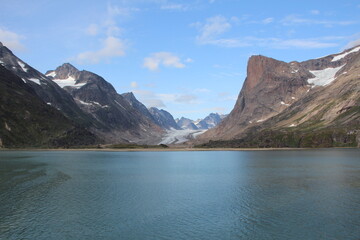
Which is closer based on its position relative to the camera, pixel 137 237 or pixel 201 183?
pixel 137 237

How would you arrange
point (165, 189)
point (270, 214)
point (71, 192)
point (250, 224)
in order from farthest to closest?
point (165, 189), point (71, 192), point (270, 214), point (250, 224)

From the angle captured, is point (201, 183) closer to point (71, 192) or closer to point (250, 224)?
point (71, 192)

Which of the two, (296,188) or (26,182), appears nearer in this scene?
(296,188)

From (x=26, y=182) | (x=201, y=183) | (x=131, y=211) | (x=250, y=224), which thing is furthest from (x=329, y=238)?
(x=26, y=182)

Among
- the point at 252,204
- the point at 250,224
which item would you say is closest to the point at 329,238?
the point at 250,224

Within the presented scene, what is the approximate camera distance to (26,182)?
247 feet

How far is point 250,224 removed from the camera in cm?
4166

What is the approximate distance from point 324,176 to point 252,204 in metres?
41.1

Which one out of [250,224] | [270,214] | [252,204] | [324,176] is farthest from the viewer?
[324,176]

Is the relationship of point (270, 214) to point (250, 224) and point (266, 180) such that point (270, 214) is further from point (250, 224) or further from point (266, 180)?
point (266, 180)

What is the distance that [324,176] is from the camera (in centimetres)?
8556

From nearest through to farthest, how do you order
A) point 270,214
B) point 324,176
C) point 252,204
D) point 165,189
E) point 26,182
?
point 270,214
point 252,204
point 165,189
point 26,182
point 324,176

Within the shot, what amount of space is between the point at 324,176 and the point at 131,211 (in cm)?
5633

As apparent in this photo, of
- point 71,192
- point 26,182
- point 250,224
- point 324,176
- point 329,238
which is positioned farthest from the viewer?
point 324,176
